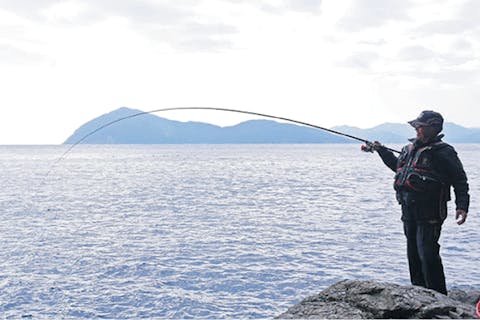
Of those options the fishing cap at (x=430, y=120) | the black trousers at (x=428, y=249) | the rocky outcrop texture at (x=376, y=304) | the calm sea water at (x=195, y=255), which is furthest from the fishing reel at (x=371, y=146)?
the calm sea water at (x=195, y=255)

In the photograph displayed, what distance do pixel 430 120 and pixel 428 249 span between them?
168 cm

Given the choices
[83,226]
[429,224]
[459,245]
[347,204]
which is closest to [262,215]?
[347,204]

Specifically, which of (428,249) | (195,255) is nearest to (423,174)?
(428,249)

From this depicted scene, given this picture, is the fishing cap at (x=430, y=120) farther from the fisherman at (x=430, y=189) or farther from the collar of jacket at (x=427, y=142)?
the collar of jacket at (x=427, y=142)

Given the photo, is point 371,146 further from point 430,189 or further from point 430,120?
point 430,189

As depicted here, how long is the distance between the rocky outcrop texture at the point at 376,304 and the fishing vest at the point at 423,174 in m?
1.33

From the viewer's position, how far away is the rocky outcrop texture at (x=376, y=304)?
16.3 feet

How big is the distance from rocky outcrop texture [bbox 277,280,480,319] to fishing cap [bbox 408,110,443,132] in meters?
2.12

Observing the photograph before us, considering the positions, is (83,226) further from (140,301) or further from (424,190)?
(424,190)

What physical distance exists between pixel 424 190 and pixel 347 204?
24478 millimetres

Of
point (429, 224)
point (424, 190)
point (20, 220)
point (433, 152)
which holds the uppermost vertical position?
point (433, 152)

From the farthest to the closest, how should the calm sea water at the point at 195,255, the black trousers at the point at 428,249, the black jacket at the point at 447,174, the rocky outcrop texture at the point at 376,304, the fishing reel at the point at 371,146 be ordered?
the calm sea water at the point at 195,255 → the fishing reel at the point at 371,146 → the black trousers at the point at 428,249 → the black jacket at the point at 447,174 → the rocky outcrop texture at the point at 376,304

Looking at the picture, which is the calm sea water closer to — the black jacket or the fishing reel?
the fishing reel

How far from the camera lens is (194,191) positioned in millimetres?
39281
